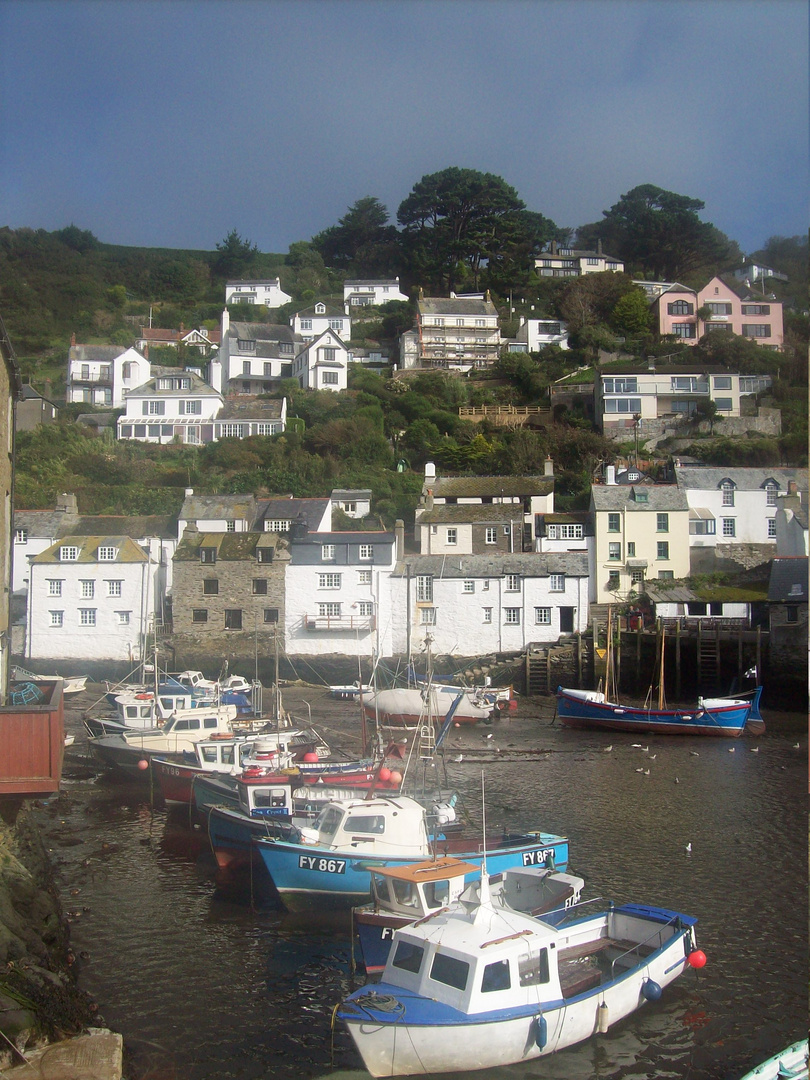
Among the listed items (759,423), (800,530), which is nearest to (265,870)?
(800,530)

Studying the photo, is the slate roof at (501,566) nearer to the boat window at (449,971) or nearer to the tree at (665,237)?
the boat window at (449,971)

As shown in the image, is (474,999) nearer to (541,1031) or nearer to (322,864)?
(541,1031)

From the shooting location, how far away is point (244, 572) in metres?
40.0

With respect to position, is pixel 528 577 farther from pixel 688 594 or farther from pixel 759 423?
pixel 759 423

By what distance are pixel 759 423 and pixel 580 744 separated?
30.5 metres

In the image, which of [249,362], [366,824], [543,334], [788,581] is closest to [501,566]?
[788,581]

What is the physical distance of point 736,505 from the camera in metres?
44.2

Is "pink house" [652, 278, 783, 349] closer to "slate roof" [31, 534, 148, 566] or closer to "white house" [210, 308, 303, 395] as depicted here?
"white house" [210, 308, 303, 395]

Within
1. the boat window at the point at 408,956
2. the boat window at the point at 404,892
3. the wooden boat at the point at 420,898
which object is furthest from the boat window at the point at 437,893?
the boat window at the point at 408,956

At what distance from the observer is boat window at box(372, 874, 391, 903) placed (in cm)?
1289

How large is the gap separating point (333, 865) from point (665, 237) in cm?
7444

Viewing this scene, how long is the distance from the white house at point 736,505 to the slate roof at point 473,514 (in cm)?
835

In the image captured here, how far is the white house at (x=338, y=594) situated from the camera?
39750mm

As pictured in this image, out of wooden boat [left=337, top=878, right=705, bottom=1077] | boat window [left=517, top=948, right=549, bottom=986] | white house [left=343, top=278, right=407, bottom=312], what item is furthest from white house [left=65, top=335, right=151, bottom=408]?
boat window [left=517, top=948, right=549, bottom=986]
